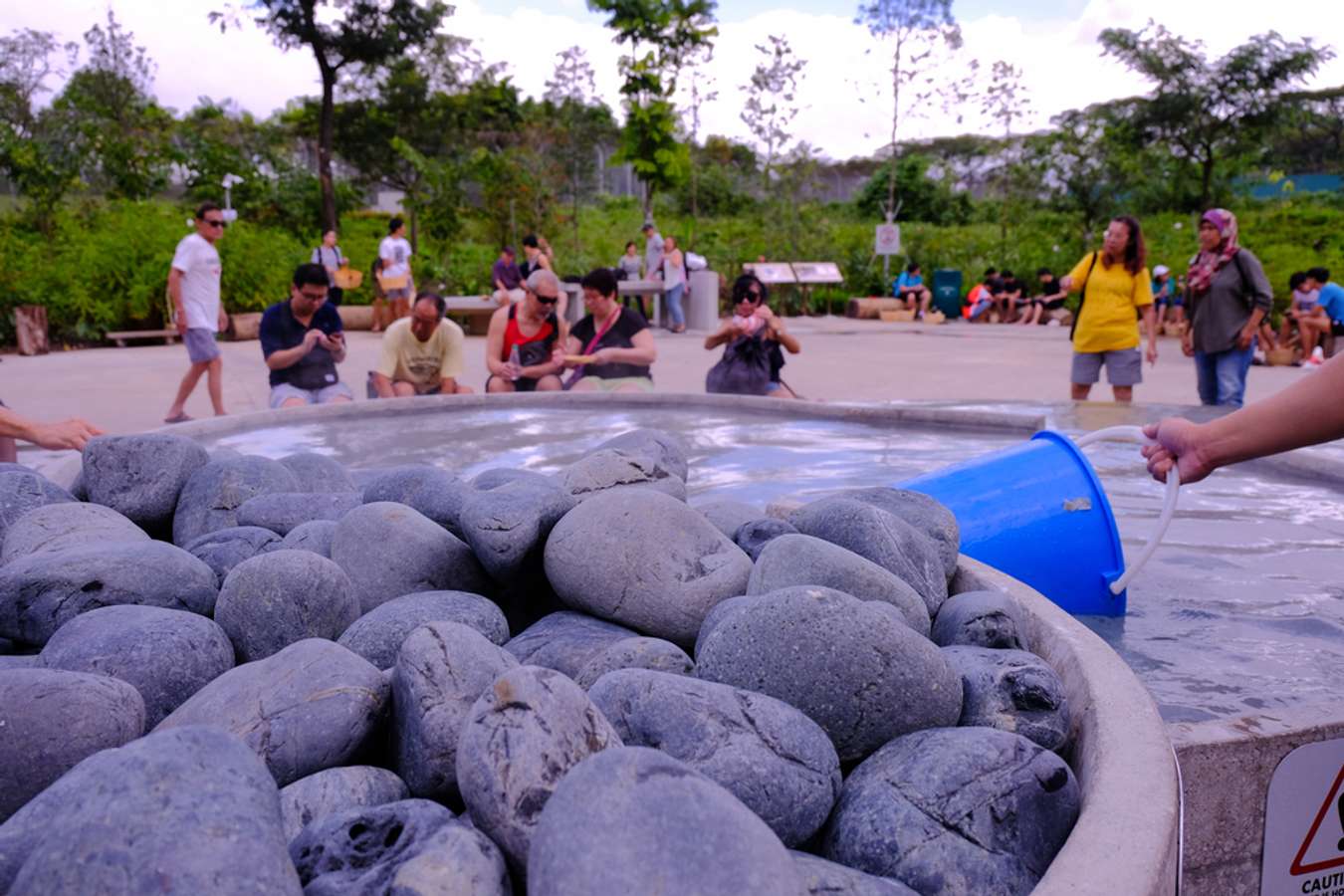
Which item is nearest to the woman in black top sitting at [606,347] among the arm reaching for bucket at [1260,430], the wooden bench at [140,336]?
the arm reaching for bucket at [1260,430]

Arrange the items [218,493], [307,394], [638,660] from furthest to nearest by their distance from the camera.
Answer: [307,394]
[218,493]
[638,660]

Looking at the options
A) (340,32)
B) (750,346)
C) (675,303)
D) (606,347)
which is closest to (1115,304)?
(750,346)

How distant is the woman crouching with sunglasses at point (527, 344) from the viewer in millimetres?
7648

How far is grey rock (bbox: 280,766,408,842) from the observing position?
150 centimetres

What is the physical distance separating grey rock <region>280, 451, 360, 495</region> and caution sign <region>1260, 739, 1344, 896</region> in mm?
2664

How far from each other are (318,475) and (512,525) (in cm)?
135

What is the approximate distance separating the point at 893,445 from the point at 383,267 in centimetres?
1244

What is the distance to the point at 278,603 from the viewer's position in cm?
207

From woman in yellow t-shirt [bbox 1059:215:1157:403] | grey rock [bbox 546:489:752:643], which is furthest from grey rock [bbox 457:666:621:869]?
woman in yellow t-shirt [bbox 1059:215:1157:403]

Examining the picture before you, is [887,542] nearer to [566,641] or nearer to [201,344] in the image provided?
[566,641]

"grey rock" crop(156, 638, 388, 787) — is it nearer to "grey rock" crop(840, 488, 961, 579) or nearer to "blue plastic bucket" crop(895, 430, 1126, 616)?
"grey rock" crop(840, 488, 961, 579)

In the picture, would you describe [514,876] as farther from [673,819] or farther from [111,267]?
[111,267]

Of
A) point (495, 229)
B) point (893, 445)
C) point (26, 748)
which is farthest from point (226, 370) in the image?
point (495, 229)

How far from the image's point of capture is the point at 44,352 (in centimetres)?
1505
